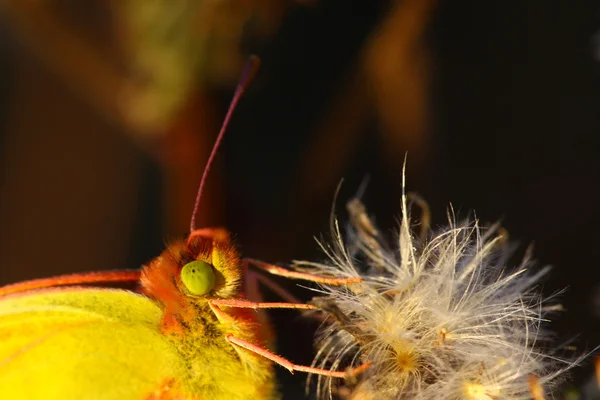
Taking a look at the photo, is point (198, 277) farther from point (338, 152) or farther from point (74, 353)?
point (338, 152)

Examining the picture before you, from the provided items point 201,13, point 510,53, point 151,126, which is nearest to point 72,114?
point 151,126

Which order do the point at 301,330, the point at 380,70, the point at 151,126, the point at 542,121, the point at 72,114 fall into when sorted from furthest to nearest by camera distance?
the point at 72,114 → the point at 151,126 → the point at 380,70 → the point at 542,121 → the point at 301,330

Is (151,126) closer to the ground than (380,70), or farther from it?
closer to the ground

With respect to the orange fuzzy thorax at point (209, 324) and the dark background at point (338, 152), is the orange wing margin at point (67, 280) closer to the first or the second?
the orange fuzzy thorax at point (209, 324)

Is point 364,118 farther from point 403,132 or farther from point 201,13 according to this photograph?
point 201,13

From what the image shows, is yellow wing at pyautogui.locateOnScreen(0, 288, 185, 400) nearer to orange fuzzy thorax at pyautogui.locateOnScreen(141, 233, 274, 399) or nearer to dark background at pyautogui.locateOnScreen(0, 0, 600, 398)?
orange fuzzy thorax at pyautogui.locateOnScreen(141, 233, 274, 399)

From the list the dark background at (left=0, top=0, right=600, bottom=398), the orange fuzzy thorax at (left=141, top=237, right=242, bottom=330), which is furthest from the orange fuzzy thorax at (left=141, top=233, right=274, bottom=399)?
the dark background at (left=0, top=0, right=600, bottom=398)

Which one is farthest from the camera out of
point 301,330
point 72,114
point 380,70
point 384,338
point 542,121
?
point 72,114
